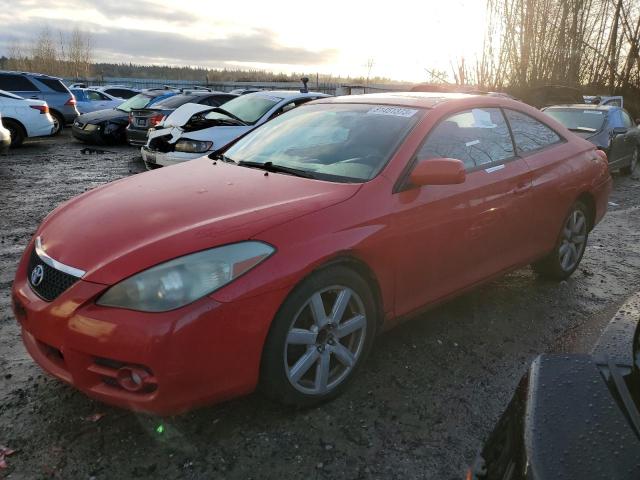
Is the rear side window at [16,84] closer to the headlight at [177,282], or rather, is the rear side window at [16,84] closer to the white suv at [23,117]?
the white suv at [23,117]

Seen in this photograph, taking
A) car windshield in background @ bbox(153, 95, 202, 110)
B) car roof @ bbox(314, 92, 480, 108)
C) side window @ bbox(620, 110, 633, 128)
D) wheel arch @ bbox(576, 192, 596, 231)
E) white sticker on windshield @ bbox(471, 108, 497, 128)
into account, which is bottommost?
wheel arch @ bbox(576, 192, 596, 231)

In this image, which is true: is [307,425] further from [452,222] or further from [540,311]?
[540,311]

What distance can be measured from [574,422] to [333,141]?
239cm

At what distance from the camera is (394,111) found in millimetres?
3332

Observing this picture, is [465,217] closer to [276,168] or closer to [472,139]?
[472,139]

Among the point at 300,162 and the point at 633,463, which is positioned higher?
the point at 300,162

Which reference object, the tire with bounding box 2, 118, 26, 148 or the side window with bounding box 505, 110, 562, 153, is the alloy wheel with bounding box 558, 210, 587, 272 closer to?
the side window with bounding box 505, 110, 562, 153

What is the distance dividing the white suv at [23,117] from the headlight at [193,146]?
6546mm

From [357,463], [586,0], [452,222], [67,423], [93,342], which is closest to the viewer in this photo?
[93,342]

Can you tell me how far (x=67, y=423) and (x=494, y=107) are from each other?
3288mm

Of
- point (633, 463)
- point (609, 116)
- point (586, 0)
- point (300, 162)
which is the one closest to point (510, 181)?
point (300, 162)

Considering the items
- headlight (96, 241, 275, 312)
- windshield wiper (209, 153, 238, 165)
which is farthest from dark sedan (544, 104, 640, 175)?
headlight (96, 241, 275, 312)

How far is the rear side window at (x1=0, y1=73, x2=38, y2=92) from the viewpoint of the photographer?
1416 cm

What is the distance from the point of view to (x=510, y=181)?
350 centimetres
